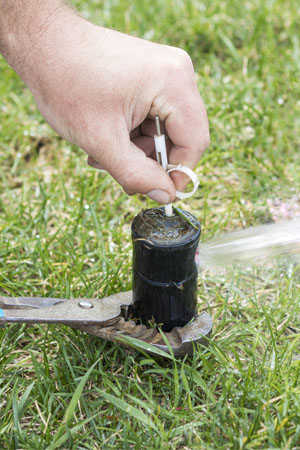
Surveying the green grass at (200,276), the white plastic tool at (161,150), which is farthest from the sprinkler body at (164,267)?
the green grass at (200,276)

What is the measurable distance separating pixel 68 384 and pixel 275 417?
622 mm

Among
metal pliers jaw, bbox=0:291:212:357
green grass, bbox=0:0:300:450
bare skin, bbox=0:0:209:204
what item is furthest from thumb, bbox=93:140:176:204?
green grass, bbox=0:0:300:450

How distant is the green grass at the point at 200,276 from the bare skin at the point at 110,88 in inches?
22.2

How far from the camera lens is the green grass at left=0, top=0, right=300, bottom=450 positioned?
5.14 feet

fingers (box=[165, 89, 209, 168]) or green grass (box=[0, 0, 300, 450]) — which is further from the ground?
fingers (box=[165, 89, 209, 168])

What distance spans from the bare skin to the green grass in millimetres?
563

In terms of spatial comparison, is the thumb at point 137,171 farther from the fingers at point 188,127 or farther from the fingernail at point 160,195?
the fingers at point 188,127

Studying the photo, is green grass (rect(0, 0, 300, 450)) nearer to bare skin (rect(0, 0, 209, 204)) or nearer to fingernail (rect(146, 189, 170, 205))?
fingernail (rect(146, 189, 170, 205))

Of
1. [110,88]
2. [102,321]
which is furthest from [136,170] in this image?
[102,321]

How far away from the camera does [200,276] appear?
85.6 inches

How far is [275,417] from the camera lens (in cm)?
159

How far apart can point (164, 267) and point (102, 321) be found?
25cm

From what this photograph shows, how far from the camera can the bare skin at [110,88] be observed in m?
1.55

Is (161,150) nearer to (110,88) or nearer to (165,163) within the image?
(165,163)
